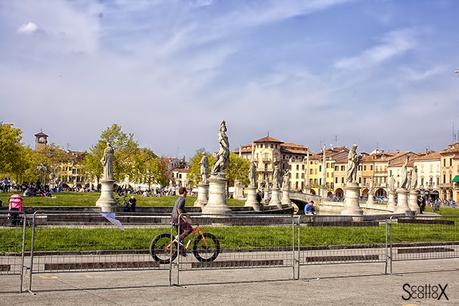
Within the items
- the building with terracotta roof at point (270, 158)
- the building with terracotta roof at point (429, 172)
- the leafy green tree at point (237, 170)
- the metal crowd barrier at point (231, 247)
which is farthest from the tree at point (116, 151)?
the building with terracotta roof at point (270, 158)

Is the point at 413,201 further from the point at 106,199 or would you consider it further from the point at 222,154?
the point at 106,199

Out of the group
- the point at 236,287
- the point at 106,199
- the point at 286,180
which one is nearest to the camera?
the point at 236,287

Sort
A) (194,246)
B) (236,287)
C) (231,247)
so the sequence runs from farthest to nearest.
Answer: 1. (231,247)
2. (194,246)
3. (236,287)

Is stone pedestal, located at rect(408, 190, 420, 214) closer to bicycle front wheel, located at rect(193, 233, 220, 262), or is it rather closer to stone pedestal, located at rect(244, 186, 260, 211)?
stone pedestal, located at rect(244, 186, 260, 211)

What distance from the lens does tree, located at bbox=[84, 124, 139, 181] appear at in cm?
8356

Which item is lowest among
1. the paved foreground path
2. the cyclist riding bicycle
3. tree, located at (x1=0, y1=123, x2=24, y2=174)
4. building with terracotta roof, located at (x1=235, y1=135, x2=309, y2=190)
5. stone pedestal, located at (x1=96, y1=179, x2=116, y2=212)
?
the paved foreground path

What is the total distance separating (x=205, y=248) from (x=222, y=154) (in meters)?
18.3

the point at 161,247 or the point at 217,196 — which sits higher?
the point at 217,196

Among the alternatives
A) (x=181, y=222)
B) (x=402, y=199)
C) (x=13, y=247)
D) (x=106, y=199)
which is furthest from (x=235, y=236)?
(x=402, y=199)

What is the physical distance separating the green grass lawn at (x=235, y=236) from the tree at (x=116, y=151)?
2393 inches

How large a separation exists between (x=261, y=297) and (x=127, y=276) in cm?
355

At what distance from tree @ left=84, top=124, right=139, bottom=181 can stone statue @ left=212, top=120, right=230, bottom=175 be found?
50218 millimetres

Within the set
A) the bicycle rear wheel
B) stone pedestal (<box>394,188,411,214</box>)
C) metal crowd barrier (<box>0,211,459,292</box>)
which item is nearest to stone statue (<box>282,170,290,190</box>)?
stone pedestal (<box>394,188,411,214</box>)

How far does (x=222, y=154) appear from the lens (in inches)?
1316
